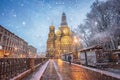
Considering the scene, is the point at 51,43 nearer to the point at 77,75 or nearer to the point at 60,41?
the point at 60,41

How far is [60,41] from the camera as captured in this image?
106 meters

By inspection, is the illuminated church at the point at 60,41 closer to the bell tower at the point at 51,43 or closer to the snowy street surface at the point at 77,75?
the bell tower at the point at 51,43

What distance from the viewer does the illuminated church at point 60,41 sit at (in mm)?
102125

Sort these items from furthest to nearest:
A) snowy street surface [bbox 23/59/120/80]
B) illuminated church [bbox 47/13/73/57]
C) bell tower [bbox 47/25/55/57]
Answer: bell tower [bbox 47/25/55/57]
illuminated church [bbox 47/13/73/57]
snowy street surface [bbox 23/59/120/80]

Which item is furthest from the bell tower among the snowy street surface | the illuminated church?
the snowy street surface

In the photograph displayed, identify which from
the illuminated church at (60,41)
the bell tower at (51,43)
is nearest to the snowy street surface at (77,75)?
the illuminated church at (60,41)

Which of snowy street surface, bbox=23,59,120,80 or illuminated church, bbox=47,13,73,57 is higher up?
illuminated church, bbox=47,13,73,57

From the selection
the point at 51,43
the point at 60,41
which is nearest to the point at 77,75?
the point at 60,41

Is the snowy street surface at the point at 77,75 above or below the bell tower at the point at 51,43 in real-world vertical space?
below

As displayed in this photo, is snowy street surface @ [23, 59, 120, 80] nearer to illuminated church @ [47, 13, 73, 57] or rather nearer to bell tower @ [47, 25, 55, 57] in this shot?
illuminated church @ [47, 13, 73, 57]

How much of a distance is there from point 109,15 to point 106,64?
23.1m

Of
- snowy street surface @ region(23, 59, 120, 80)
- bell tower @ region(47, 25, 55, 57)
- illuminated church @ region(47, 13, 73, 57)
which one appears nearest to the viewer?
snowy street surface @ region(23, 59, 120, 80)

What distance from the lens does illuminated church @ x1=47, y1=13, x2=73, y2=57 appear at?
335 ft

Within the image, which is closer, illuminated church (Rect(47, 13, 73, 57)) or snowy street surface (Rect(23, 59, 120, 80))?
snowy street surface (Rect(23, 59, 120, 80))
